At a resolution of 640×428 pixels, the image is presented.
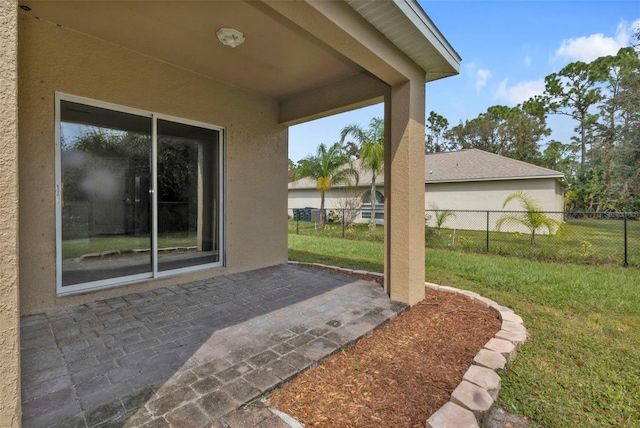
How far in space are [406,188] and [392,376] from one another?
2158 mm

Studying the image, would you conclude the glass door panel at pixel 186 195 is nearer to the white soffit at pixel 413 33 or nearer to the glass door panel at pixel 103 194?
the glass door panel at pixel 103 194

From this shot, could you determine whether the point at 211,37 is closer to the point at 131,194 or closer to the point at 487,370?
the point at 131,194

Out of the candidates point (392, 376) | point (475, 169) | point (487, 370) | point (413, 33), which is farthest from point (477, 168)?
point (392, 376)

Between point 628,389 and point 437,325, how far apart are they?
4.73 ft

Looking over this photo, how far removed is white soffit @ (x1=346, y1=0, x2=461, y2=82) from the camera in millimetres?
2654

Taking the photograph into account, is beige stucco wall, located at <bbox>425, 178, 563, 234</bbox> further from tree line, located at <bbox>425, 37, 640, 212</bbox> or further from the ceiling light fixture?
the ceiling light fixture

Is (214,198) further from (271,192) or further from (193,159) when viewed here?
(271,192)

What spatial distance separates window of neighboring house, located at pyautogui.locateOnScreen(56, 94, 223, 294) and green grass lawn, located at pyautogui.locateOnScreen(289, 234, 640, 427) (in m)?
3.17

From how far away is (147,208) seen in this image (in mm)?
4242

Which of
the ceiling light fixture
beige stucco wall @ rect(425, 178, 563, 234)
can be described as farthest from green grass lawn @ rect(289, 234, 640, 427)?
beige stucco wall @ rect(425, 178, 563, 234)

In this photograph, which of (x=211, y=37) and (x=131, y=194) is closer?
(x=211, y=37)

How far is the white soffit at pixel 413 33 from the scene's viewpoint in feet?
8.71

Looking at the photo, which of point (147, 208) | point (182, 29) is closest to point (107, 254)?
point (147, 208)

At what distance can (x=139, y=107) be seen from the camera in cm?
404
